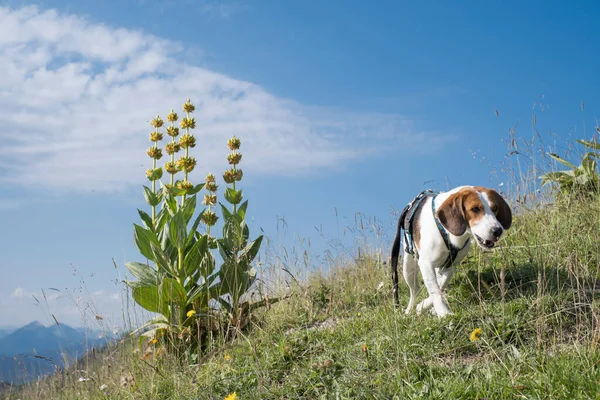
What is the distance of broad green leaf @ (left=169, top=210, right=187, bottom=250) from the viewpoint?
5.58 meters

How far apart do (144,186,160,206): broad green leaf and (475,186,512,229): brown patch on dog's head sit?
324 centimetres

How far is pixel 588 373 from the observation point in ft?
10.7

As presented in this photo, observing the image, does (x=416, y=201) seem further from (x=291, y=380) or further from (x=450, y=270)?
(x=291, y=380)

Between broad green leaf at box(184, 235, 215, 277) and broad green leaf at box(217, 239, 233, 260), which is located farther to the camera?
broad green leaf at box(217, 239, 233, 260)

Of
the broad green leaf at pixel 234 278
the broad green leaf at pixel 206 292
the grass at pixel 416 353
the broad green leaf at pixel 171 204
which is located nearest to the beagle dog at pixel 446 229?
the grass at pixel 416 353

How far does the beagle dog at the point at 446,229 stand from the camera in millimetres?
4461

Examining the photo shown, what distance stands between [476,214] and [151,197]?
3294 millimetres

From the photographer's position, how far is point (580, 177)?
7.75 metres

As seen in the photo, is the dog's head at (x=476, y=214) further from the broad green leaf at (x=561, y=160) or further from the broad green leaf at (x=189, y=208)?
the broad green leaf at (x=561, y=160)

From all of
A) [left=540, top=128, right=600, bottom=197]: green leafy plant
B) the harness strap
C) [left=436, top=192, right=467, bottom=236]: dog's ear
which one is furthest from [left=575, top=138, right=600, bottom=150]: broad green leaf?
[left=436, top=192, right=467, bottom=236]: dog's ear

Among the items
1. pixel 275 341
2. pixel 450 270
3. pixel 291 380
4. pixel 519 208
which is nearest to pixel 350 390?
pixel 291 380

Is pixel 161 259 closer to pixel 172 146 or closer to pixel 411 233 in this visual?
pixel 172 146

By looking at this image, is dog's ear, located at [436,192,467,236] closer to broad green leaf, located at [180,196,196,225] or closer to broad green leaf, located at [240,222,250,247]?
broad green leaf, located at [240,222,250,247]

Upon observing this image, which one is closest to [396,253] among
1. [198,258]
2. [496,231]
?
[496,231]
